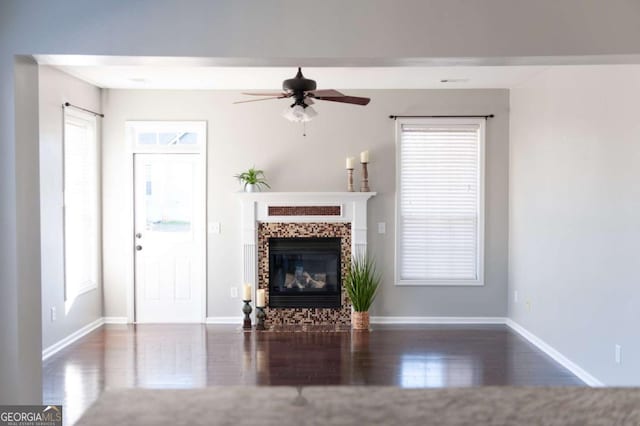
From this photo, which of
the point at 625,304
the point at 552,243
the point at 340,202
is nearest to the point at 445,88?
the point at 340,202

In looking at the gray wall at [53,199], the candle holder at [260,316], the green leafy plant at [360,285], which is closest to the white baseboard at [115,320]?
the gray wall at [53,199]

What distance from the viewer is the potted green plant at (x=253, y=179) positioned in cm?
548

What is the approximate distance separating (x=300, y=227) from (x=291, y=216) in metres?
0.17

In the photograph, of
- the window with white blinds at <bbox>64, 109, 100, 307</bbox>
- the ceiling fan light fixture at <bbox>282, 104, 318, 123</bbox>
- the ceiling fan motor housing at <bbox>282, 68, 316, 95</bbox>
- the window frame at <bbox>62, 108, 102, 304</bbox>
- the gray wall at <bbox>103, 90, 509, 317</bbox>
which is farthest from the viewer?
the gray wall at <bbox>103, 90, 509, 317</bbox>

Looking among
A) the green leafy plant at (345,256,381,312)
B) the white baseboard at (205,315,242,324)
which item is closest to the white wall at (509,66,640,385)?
the green leafy plant at (345,256,381,312)

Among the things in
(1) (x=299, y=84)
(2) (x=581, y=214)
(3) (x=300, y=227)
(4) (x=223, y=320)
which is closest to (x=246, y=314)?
(4) (x=223, y=320)

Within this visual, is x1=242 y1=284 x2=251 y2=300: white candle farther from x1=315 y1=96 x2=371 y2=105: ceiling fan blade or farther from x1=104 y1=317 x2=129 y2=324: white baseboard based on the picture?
x1=315 y1=96 x2=371 y2=105: ceiling fan blade

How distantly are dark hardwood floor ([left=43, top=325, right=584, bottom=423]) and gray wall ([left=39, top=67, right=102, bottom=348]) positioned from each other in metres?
0.31

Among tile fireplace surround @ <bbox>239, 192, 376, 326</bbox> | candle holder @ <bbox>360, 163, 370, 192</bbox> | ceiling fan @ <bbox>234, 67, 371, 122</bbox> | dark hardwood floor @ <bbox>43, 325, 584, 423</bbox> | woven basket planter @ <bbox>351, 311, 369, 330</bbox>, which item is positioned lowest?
dark hardwood floor @ <bbox>43, 325, 584, 423</bbox>

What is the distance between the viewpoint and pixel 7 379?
265 cm

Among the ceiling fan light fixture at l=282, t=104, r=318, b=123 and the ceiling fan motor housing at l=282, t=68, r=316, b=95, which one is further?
the ceiling fan light fixture at l=282, t=104, r=318, b=123

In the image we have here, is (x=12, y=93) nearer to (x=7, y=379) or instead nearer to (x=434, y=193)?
(x=7, y=379)

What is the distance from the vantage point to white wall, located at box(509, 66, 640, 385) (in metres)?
3.35

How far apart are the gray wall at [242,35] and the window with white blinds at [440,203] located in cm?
293
